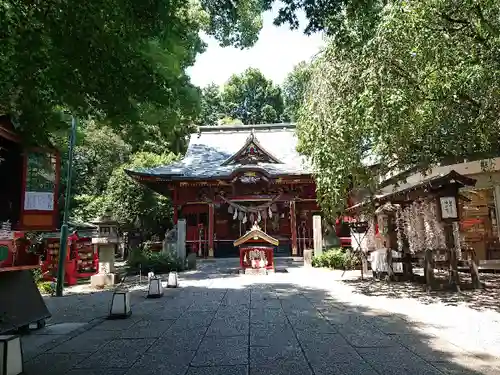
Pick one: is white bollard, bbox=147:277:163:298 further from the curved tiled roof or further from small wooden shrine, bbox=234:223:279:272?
the curved tiled roof

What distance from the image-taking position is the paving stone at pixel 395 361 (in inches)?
154

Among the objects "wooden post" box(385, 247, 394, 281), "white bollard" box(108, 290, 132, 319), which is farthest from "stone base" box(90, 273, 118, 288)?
"wooden post" box(385, 247, 394, 281)

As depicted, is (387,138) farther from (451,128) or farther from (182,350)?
(182,350)

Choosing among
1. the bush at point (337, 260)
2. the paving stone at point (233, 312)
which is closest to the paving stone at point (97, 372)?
the paving stone at point (233, 312)

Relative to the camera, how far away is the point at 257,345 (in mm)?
4980

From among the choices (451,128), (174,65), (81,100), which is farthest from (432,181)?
(81,100)

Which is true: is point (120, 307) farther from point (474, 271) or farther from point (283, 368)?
point (474, 271)

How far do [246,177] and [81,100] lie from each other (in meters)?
14.1

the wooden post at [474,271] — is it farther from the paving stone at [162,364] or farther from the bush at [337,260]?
the paving stone at [162,364]

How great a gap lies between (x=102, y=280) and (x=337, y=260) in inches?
328

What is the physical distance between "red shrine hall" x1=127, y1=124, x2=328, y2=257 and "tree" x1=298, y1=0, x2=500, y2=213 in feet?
31.1

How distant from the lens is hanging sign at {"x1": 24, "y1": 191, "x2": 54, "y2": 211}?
6.14m

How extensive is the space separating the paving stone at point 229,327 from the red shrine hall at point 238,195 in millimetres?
12064

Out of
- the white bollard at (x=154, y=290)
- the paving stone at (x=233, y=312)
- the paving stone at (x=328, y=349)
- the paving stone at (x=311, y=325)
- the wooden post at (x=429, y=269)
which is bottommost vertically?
the paving stone at (x=328, y=349)
